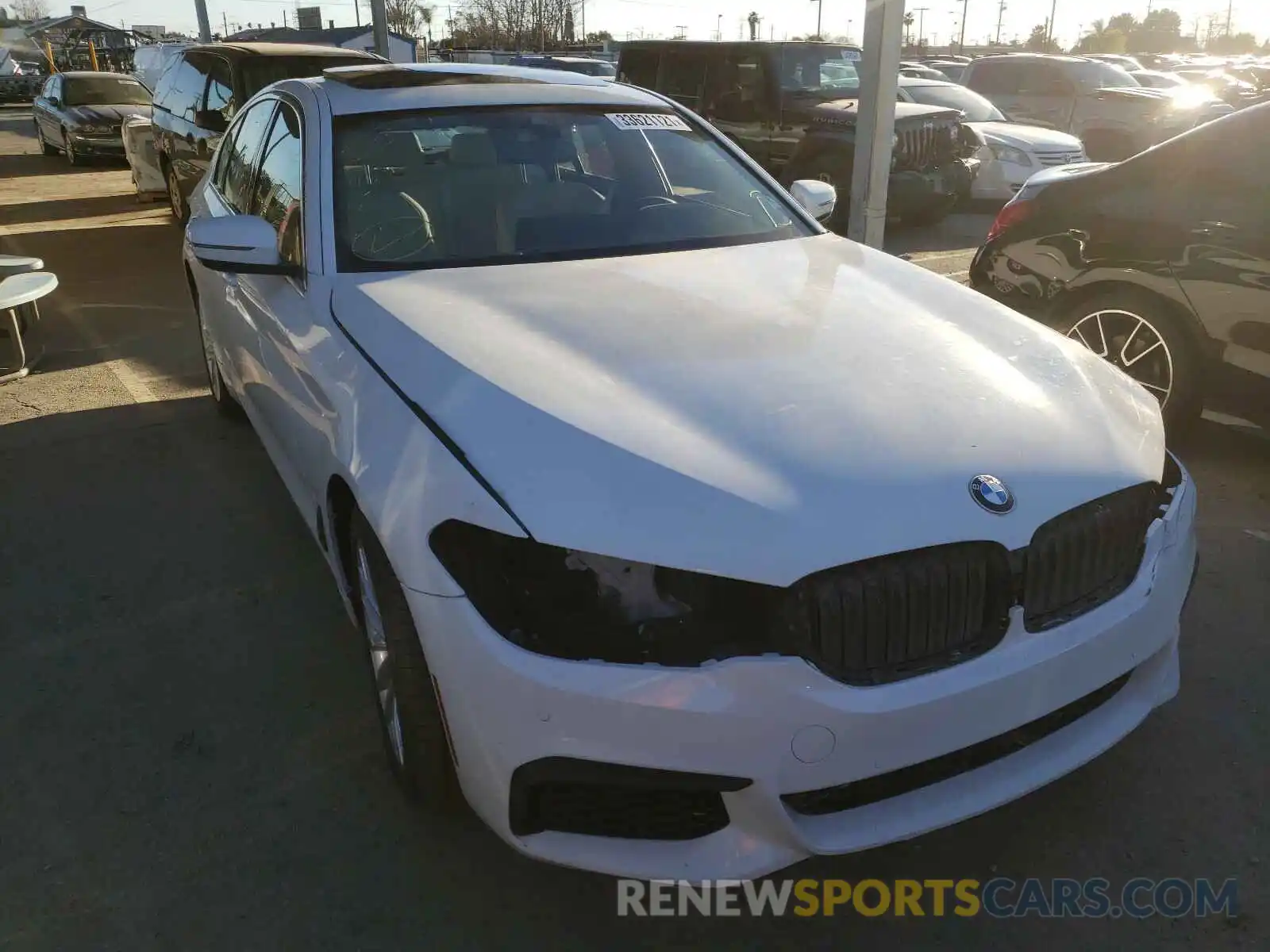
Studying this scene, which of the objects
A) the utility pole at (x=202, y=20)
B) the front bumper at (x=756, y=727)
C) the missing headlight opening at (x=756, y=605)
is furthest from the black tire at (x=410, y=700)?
the utility pole at (x=202, y=20)

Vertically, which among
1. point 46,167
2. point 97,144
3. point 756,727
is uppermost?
point 756,727

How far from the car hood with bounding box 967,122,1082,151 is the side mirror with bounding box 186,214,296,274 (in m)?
9.91

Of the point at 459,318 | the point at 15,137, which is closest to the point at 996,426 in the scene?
the point at 459,318

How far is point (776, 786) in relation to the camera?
71.2 inches

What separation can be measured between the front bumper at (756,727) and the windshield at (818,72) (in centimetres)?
999

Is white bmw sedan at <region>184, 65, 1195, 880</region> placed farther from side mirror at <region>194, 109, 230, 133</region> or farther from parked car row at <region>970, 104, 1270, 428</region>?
side mirror at <region>194, 109, 230, 133</region>

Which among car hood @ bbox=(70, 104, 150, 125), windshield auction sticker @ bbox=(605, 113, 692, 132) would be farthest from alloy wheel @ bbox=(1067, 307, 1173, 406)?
car hood @ bbox=(70, 104, 150, 125)

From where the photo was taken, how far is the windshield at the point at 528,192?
10.2ft

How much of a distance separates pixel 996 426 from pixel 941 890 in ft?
3.29

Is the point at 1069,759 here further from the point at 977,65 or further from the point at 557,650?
the point at 977,65

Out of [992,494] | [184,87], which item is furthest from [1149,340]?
[184,87]

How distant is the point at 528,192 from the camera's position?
10.9ft

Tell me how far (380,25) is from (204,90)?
3.28m

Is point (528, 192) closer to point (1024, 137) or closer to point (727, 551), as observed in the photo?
point (727, 551)
